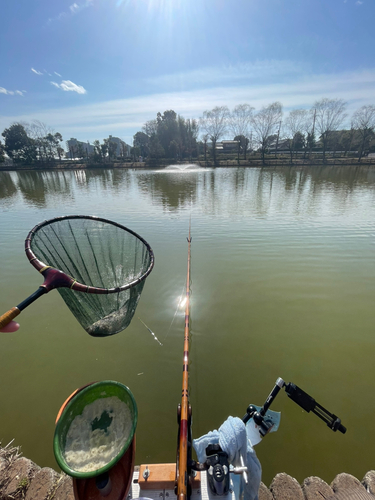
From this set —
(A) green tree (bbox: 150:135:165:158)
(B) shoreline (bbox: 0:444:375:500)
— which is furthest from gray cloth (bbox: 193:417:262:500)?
(A) green tree (bbox: 150:135:165:158)

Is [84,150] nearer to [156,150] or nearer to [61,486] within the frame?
[156,150]

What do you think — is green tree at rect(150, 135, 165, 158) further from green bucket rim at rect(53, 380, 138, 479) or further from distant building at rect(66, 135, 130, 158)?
green bucket rim at rect(53, 380, 138, 479)

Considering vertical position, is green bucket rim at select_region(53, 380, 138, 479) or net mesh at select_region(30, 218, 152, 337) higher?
net mesh at select_region(30, 218, 152, 337)

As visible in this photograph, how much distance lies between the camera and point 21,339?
3912mm

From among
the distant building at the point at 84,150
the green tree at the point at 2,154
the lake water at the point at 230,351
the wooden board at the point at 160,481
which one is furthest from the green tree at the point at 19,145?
the wooden board at the point at 160,481

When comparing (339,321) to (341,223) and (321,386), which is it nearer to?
(321,386)

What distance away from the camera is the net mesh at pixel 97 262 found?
2.59 meters

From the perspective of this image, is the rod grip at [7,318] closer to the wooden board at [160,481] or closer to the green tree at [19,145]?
the wooden board at [160,481]

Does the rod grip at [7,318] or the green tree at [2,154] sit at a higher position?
the green tree at [2,154]

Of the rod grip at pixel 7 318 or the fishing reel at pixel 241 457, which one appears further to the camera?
the fishing reel at pixel 241 457

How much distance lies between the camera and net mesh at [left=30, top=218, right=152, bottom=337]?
8.48 ft

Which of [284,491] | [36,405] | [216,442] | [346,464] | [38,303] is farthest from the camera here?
[38,303]

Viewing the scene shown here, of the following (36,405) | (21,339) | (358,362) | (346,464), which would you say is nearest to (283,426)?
(346,464)

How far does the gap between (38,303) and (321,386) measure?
17.2 feet
